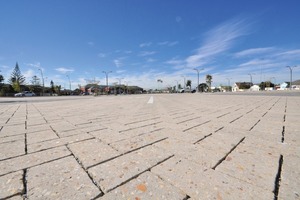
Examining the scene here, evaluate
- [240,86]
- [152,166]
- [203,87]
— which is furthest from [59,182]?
[240,86]

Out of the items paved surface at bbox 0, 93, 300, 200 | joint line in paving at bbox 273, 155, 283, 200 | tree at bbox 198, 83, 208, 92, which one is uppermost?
tree at bbox 198, 83, 208, 92

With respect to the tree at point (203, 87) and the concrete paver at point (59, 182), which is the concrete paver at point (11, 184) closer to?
the concrete paver at point (59, 182)

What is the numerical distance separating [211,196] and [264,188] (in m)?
0.51

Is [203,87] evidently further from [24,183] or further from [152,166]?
[24,183]

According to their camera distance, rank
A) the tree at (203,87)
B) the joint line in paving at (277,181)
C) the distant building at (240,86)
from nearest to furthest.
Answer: the joint line in paving at (277,181), the tree at (203,87), the distant building at (240,86)

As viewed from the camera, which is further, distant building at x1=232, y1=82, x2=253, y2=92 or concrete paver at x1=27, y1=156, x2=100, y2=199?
distant building at x1=232, y1=82, x2=253, y2=92

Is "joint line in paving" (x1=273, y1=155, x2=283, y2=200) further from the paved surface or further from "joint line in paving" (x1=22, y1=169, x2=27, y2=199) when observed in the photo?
"joint line in paving" (x1=22, y1=169, x2=27, y2=199)

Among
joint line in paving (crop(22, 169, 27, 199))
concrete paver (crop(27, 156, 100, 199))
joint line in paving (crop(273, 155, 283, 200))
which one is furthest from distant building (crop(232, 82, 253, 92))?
joint line in paving (crop(22, 169, 27, 199))

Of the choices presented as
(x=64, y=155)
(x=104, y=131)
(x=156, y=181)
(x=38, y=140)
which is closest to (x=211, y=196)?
(x=156, y=181)

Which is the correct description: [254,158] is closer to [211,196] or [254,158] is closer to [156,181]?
[211,196]

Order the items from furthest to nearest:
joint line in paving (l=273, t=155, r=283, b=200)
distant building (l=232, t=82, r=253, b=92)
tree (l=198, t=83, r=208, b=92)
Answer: distant building (l=232, t=82, r=253, b=92) → tree (l=198, t=83, r=208, b=92) → joint line in paving (l=273, t=155, r=283, b=200)

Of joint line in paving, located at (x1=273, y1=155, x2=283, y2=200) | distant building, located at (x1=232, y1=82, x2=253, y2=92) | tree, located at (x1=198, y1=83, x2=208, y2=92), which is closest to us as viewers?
joint line in paving, located at (x1=273, y1=155, x2=283, y2=200)

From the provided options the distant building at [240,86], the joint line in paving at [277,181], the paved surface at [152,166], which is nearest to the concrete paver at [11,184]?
the paved surface at [152,166]

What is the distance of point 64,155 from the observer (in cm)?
212
